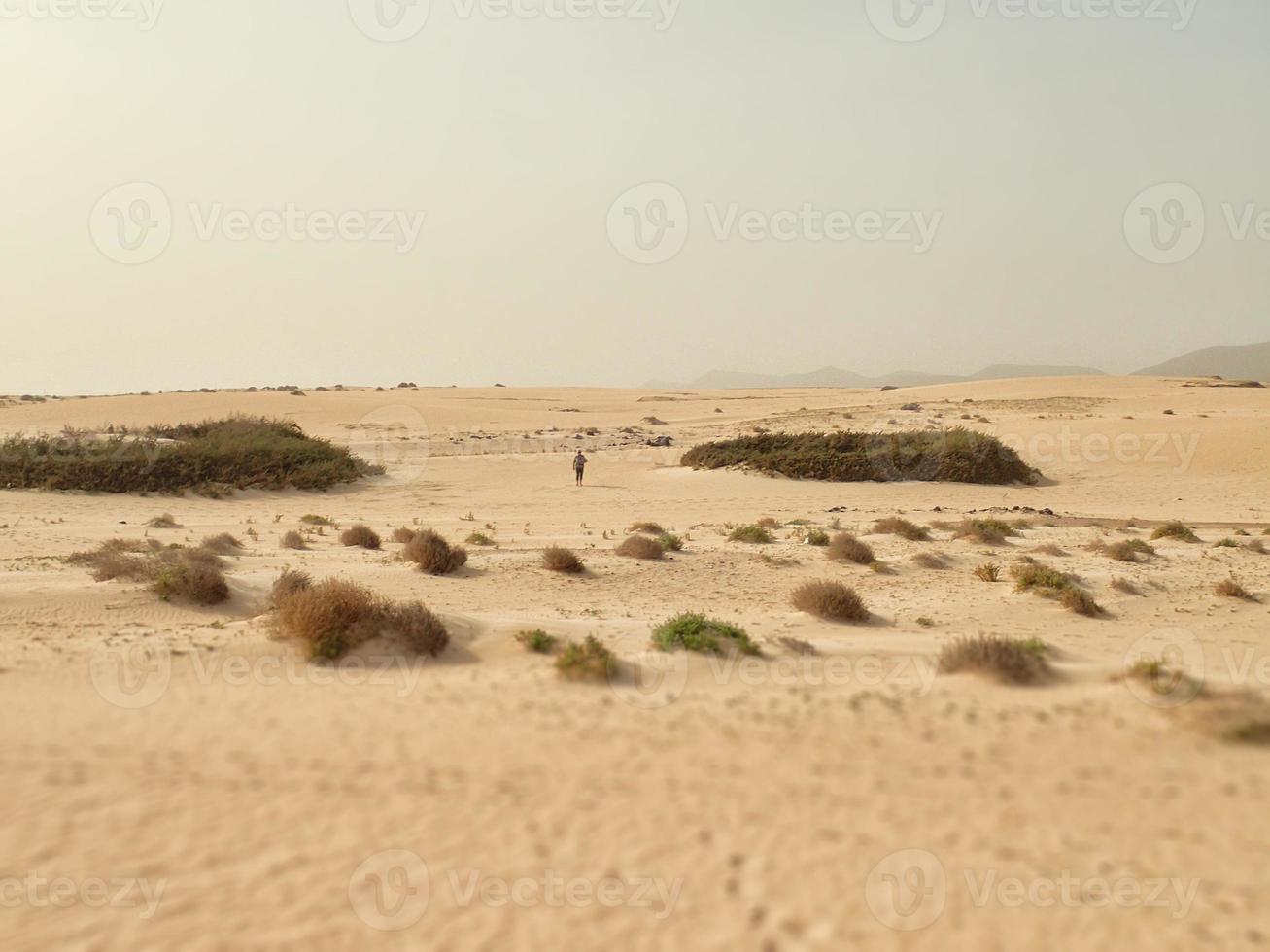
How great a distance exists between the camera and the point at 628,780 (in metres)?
6.77

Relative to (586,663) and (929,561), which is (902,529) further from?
(586,663)

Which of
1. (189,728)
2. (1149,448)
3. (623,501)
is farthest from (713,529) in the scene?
(1149,448)

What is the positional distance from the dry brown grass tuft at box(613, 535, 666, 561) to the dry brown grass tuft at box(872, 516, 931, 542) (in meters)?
5.59

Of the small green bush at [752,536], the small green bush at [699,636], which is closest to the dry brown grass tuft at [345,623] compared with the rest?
the small green bush at [699,636]

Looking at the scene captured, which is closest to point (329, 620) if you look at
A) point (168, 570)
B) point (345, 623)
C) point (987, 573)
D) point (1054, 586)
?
point (345, 623)

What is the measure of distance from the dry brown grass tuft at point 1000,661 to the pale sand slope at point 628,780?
0.22 metres

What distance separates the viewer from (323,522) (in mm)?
21000

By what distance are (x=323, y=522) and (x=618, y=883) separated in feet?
56.4

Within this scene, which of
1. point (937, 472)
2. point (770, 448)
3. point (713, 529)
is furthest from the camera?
point (770, 448)

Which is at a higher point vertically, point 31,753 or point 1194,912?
point 31,753

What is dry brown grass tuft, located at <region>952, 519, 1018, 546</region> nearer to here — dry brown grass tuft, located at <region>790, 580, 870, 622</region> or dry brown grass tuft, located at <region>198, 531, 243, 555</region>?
dry brown grass tuft, located at <region>790, 580, 870, 622</region>

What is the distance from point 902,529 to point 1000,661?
1058 centimetres

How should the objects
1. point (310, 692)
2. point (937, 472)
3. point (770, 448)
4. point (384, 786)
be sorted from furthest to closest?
1. point (770, 448)
2. point (937, 472)
3. point (310, 692)
4. point (384, 786)

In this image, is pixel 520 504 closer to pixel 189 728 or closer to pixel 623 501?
pixel 623 501
